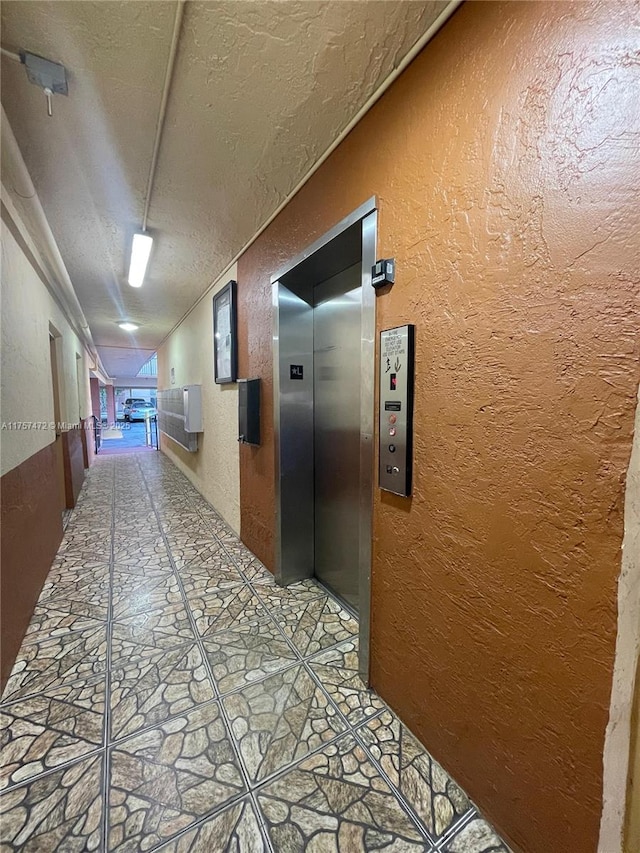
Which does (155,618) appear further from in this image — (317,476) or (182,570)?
(317,476)

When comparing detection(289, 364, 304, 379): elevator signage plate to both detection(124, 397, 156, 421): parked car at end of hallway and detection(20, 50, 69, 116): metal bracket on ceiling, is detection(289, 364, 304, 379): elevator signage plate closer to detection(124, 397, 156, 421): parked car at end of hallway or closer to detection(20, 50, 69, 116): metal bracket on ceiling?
detection(20, 50, 69, 116): metal bracket on ceiling

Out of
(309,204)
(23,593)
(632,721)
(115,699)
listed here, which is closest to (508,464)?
(632,721)

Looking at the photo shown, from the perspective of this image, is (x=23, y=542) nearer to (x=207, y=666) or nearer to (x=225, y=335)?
(x=207, y=666)

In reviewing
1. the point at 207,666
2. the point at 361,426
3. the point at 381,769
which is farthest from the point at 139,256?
the point at 381,769

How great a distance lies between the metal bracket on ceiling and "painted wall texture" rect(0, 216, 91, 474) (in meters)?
0.85

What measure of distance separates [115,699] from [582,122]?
254 cm

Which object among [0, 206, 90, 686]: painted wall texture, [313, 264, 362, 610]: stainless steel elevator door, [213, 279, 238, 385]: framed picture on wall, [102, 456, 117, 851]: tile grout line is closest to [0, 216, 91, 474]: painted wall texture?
[0, 206, 90, 686]: painted wall texture

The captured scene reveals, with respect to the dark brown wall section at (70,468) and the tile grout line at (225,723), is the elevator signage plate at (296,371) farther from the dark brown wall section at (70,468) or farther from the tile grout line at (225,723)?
the dark brown wall section at (70,468)

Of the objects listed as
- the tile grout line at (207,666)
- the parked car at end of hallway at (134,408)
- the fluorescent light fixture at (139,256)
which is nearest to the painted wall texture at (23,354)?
the fluorescent light fixture at (139,256)

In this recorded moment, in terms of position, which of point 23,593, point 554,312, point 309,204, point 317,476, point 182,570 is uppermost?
point 309,204

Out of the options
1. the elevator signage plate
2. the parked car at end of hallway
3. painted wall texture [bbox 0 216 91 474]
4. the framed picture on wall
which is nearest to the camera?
painted wall texture [bbox 0 216 91 474]

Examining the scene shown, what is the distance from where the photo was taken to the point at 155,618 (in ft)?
6.43

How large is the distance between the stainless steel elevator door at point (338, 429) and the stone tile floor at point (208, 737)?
0.87 feet

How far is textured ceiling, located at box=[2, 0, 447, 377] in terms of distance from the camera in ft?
3.43
